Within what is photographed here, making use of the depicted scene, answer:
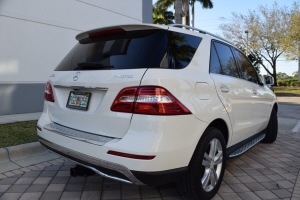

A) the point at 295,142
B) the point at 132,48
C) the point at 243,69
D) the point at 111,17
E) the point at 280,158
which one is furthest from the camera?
the point at 111,17

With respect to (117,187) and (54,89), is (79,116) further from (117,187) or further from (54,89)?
(117,187)

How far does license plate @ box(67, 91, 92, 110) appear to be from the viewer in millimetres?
2445

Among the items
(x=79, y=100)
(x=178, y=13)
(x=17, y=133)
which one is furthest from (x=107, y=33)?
(x=178, y=13)

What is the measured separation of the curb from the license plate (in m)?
1.61

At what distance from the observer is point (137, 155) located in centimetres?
205

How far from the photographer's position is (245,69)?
3.95 m

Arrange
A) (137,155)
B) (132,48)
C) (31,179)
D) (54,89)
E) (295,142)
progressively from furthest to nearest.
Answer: (295,142) → (31,179) → (54,89) → (132,48) → (137,155)

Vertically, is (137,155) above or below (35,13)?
below

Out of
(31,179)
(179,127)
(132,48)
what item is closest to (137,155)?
(179,127)

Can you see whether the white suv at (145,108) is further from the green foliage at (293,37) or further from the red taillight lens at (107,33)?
the green foliage at (293,37)

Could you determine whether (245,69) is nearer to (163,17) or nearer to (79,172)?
(79,172)

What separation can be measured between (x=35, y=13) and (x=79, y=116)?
6152 mm

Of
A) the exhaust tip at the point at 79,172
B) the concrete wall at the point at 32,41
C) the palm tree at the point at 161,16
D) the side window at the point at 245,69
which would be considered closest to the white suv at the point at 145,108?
the exhaust tip at the point at 79,172

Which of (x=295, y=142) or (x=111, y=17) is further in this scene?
(x=111, y=17)
